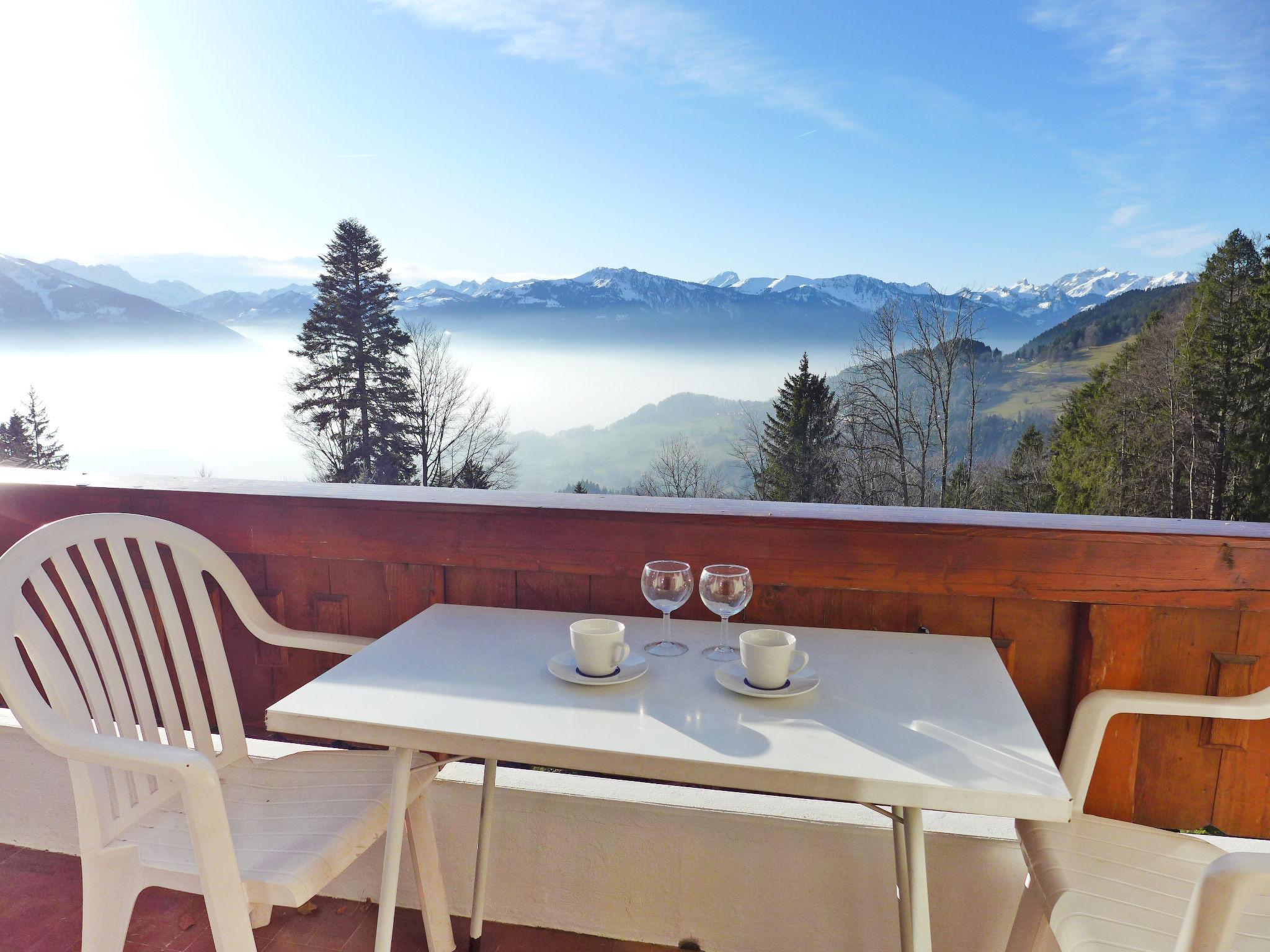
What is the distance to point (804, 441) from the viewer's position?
83.6 ft

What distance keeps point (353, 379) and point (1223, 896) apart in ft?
91.6

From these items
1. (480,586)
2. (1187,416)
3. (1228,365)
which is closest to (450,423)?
(1187,416)

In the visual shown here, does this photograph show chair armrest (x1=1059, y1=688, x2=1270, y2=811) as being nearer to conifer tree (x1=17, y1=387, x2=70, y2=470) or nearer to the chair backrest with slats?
the chair backrest with slats

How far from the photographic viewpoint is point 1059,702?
1380mm

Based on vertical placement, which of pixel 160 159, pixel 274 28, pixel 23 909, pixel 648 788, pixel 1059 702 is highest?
pixel 160 159

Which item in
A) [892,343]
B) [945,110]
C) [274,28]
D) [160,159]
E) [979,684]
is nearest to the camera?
[979,684]

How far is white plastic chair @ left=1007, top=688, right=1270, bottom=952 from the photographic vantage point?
68 centimetres

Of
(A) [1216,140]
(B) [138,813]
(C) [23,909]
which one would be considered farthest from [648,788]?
(A) [1216,140]

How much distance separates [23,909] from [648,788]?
1.24 meters

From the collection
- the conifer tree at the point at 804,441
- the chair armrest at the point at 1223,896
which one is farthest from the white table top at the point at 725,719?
the conifer tree at the point at 804,441

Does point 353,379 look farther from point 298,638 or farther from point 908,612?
point 908,612

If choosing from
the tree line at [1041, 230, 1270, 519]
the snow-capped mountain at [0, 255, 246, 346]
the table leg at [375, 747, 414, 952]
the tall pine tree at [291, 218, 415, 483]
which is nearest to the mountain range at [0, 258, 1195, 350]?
the snow-capped mountain at [0, 255, 246, 346]

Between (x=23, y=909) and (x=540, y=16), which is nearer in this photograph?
(x=23, y=909)

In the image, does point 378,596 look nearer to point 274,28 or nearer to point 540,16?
point 274,28
